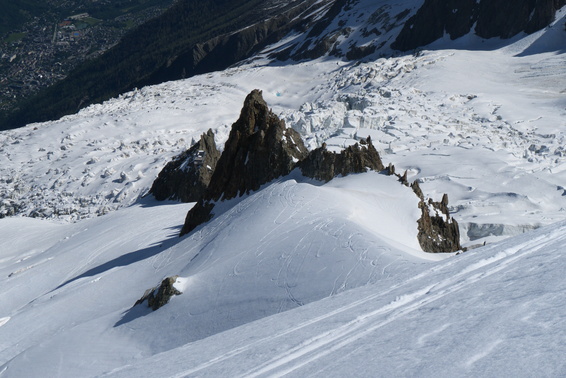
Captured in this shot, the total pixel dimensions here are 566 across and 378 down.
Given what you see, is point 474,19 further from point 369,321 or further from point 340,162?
point 369,321

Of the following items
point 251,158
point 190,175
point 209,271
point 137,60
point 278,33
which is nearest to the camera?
point 209,271

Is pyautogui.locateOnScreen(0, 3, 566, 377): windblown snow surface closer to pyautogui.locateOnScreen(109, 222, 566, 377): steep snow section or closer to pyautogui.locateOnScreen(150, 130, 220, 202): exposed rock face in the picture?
pyautogui.locateOnScreen(109, 222, 566, 377): steep snow section

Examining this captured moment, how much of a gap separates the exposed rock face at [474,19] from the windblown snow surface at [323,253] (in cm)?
797

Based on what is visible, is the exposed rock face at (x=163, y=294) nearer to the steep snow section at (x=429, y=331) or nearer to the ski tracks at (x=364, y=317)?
the steep snow section at (x=429, y=331)

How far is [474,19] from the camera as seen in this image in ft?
254

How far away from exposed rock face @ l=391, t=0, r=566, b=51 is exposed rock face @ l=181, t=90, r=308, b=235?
A: 53.8m

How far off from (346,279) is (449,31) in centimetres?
7233

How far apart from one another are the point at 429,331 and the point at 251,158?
19.6 m

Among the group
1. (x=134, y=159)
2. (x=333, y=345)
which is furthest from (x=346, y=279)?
(x=134, y=159)

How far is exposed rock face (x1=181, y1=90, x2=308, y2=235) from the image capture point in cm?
2500

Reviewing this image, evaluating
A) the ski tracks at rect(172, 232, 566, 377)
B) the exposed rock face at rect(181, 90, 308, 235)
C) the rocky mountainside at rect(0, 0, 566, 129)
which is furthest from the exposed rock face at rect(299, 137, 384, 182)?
the rocky mountainside at rect(0, 0, 566, 129)

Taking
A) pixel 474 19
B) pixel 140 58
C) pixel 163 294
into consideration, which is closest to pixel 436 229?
pixel 163 294

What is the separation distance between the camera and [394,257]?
13977mm

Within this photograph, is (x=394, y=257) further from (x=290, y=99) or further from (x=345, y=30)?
(x=345, y=30)
